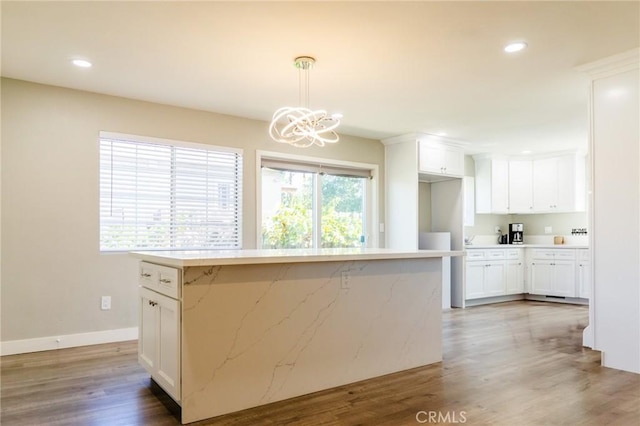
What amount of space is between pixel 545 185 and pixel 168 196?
5.98 metres

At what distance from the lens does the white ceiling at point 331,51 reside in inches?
104

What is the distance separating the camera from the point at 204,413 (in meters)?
2.40

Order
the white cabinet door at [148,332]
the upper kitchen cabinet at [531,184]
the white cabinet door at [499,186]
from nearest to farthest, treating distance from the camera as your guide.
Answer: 1. the white cabinet door at [148,332]
2. the upper kitchen cabinet at [531,184]
3. the white cabinet door at [499,186]

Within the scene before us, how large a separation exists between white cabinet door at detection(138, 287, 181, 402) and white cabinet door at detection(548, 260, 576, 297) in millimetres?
6176

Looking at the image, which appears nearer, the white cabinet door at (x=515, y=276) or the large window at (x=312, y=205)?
the large window at (x=312, y=205)

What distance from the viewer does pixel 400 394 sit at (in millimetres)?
2791

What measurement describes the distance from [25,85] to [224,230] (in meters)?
2.30

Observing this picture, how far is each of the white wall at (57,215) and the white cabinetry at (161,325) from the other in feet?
4.62

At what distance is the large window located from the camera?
17.5 ft

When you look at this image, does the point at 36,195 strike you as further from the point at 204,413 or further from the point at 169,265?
the point at 204,413

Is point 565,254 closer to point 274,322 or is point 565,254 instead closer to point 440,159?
point 440,159

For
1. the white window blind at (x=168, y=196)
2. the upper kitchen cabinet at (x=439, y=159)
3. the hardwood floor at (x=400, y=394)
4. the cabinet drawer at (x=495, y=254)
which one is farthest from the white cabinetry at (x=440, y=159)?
the hardwood floor at (x=400, y=394)

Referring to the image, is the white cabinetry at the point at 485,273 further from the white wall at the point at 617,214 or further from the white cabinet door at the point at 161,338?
the white cabinet door at the point at 161,338

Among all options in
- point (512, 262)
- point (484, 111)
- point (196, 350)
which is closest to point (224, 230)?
point (196, 350)
